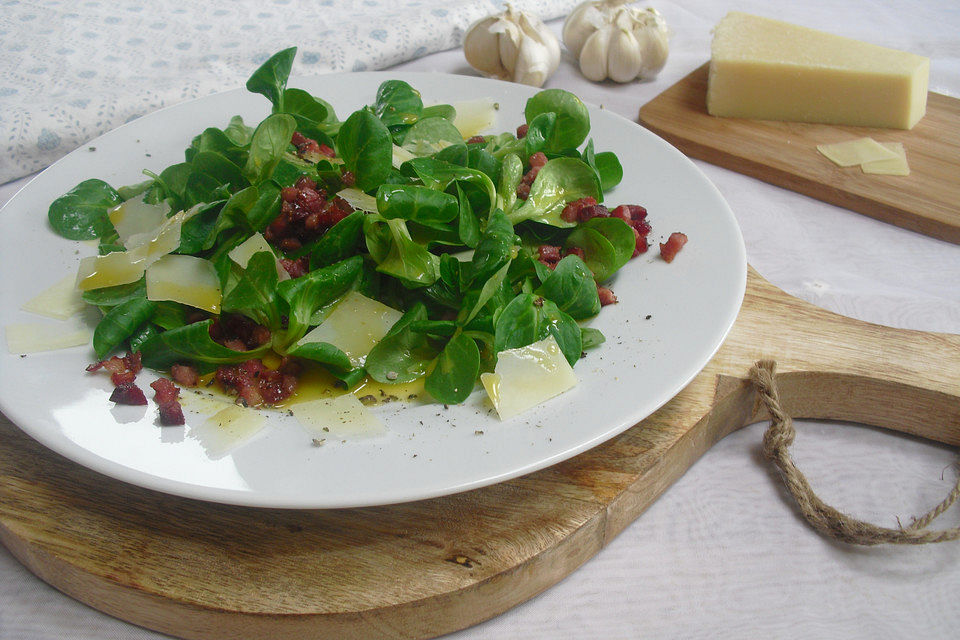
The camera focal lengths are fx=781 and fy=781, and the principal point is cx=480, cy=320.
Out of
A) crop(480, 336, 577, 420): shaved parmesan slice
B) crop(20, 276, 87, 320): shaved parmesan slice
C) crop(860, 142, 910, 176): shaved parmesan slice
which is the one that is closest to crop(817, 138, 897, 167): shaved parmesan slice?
crop(860, 142, 910, 176): shaved parmesan slice

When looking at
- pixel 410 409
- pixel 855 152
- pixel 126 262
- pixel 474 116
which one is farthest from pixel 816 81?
pixel 126 262

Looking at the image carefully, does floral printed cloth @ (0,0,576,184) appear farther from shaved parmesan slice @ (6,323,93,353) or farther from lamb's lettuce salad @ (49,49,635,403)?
shaved parmesan slice @ (6,323,93,353)

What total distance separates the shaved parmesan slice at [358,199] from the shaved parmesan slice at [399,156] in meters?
0.12

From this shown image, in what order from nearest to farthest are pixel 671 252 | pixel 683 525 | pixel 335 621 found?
pixel 335 621 → pixel 683 525 → pixel 671 252

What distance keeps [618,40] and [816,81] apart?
0.66 metres

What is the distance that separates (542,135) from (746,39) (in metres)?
1.20

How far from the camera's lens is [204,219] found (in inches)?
60.9

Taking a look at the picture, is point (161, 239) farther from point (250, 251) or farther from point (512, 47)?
point (512, 47)

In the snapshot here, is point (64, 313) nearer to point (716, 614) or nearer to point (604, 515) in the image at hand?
point (604, 515)

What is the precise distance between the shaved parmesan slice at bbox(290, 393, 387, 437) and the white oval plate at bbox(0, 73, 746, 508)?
2 cm

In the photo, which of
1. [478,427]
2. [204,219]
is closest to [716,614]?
[478,427]

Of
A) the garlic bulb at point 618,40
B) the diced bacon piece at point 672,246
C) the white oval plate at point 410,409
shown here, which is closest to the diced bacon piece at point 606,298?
the white oval plate at point 410,409

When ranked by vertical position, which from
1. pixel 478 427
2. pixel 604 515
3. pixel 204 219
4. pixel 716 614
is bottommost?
pixel 716 614

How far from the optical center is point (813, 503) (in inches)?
54.4
